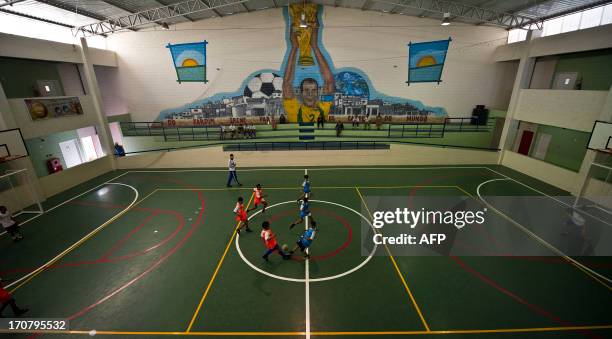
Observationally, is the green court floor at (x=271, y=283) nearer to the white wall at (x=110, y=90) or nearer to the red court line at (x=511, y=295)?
the red court line at (x=511, y=295)

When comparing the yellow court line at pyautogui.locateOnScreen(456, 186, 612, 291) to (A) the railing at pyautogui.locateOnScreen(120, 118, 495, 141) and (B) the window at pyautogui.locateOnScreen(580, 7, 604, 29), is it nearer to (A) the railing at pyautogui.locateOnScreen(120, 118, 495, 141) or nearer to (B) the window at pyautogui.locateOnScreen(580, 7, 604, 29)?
(A) the railing at pyautogui.locateOnScreen(120, 118, 495, 141)

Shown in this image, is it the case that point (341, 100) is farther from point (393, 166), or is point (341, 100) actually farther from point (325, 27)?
point (393, 166)

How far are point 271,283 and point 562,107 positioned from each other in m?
17.9

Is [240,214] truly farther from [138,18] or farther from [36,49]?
[138,18]

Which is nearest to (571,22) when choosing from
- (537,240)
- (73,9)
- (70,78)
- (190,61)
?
(537,240)

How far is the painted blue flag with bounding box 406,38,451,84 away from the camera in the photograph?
63.4 feet

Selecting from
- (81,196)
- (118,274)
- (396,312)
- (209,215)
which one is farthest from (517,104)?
(81,196)

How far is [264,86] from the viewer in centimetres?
2042

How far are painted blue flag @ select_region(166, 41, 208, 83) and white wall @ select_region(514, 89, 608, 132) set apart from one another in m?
22.7

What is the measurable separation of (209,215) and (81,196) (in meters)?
8.11

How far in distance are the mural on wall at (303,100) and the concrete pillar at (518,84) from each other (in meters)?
4.82

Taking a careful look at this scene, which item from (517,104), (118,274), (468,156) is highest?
(517,104)

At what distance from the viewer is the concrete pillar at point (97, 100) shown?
611 inches

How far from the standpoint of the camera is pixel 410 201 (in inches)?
479
